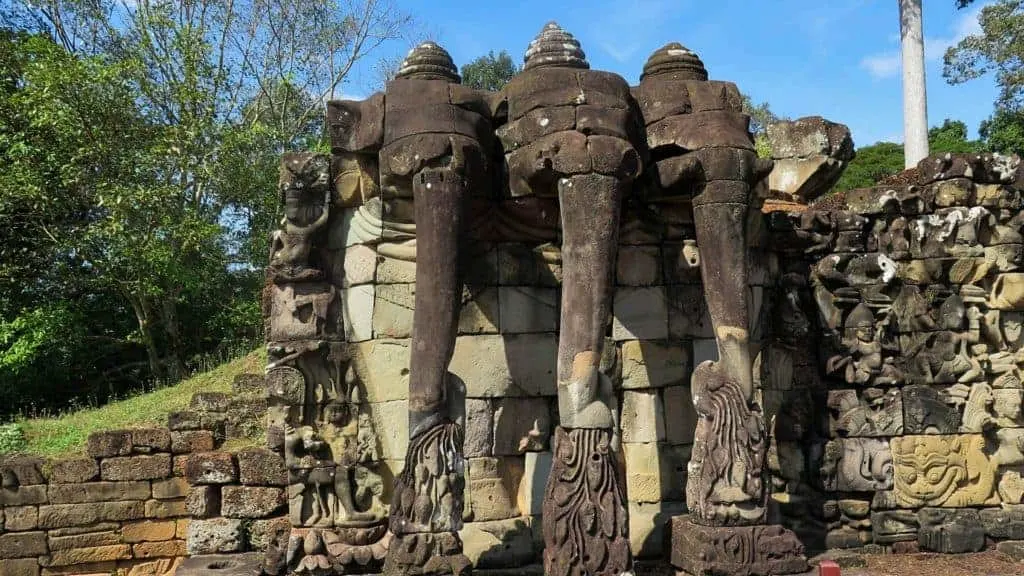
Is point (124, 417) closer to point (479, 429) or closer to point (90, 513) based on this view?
point (90, 513)

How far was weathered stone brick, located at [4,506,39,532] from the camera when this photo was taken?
26.6ft

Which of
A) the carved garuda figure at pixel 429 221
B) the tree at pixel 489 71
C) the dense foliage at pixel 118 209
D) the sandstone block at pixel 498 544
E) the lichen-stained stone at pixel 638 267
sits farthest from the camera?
the tree at pixel 489 71

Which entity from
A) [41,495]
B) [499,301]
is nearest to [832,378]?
[499,301]

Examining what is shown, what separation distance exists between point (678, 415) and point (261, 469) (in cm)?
367

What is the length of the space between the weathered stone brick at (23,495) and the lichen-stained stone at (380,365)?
174 inches

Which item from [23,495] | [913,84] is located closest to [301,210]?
[23,495]

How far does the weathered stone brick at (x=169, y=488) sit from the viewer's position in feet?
26.7

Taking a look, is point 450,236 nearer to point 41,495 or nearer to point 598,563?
point 598,563

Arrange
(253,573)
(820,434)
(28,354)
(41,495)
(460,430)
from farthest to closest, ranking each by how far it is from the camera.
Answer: (28,354) < (41,495) < (820,434) < (253,573) < (460,430)

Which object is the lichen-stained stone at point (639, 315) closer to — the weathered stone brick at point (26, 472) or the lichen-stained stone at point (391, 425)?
the lichen-stained stone at point (391, 425)

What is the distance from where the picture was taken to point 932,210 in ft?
23.6

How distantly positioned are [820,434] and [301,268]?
4623 millimetres

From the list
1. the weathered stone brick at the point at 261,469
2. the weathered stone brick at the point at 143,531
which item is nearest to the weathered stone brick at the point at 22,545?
the weathered stone brick at the point at 143,531

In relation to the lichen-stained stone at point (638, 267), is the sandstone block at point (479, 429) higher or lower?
lower
